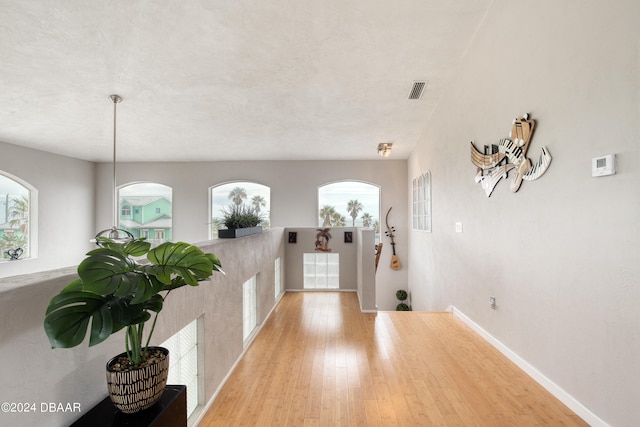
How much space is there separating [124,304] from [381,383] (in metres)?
2.09

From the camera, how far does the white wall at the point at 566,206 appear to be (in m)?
1.59

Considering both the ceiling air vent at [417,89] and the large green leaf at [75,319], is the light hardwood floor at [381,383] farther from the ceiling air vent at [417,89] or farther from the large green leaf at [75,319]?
the ceiling air vent at [417,89]

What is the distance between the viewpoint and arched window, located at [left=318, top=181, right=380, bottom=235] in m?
7.81

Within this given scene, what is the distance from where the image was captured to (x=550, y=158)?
2.15 meters

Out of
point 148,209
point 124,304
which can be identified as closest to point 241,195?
point 148,209

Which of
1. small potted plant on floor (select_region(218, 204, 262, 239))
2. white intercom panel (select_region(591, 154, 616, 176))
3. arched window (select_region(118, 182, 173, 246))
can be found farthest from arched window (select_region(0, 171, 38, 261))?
white intercom panel (select_region(591, 154, 616, 176))

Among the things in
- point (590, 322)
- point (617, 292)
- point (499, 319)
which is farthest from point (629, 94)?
point (499, 319)

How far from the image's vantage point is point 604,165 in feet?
5.54

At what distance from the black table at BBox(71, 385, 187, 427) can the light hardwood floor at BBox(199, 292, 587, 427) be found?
0.90 metres

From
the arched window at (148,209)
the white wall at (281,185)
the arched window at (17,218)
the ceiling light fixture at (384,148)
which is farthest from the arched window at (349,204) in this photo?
the arched window at (17,218)

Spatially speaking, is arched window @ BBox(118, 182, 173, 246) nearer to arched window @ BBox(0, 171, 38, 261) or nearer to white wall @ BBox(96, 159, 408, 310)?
white wall @ BBox(96, 159, 408, 310)

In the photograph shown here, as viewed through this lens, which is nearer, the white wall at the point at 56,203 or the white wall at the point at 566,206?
the white wall at the point at 566,206

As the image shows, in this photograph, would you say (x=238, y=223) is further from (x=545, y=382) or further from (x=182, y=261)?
(x=545, y=382)

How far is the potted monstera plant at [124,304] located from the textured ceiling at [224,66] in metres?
2.36
